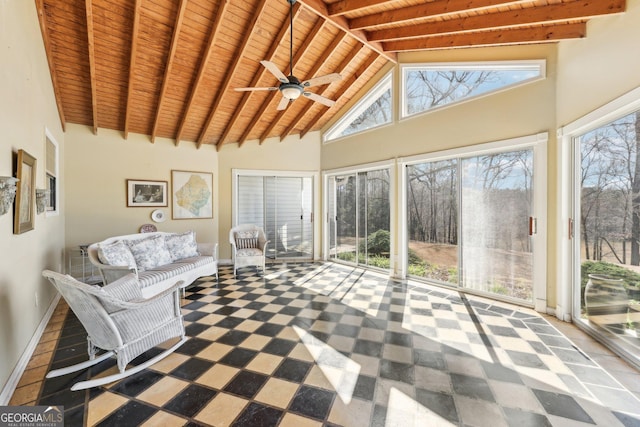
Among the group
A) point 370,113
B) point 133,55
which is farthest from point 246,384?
point 370,113

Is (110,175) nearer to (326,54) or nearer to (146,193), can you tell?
(146,193)

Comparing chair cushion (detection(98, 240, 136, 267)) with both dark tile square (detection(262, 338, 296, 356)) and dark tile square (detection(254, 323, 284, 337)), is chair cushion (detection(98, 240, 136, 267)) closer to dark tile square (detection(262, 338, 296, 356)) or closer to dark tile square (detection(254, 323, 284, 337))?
dark tile square (detection(254, 323, 284, 337))

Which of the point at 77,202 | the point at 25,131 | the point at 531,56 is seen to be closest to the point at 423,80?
the point at 531,56

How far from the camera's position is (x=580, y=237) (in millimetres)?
3002

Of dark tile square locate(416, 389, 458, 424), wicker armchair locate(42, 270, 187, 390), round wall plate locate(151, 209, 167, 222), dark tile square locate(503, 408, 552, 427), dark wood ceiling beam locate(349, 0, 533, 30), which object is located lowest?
dark tile square locate(503, 408, 552, 427)

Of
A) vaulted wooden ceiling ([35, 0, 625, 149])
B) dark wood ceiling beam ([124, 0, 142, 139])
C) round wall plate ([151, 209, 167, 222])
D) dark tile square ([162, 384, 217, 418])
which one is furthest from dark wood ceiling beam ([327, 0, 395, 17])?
round wall plate ([151, 209, 167, 222])

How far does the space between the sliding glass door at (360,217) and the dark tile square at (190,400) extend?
3.95 meters

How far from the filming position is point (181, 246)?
174 inches

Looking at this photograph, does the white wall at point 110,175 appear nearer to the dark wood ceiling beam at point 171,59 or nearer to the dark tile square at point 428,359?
the dark wood ceiling beam at point 171,59

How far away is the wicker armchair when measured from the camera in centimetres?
202

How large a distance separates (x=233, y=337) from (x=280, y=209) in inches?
156

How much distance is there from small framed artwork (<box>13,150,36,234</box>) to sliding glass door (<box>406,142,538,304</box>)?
483cm

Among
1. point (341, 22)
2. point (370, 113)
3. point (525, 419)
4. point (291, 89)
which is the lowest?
point (525, 419)

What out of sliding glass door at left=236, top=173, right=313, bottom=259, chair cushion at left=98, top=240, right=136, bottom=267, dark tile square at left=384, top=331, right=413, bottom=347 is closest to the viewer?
dark tile square at left=384, top=331, right=413, bottom=347
